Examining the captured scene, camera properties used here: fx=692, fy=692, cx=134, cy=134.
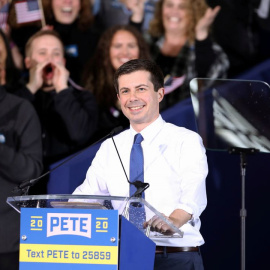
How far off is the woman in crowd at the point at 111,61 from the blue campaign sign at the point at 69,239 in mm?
2080

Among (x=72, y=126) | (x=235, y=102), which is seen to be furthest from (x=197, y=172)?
(x=72, y=126)

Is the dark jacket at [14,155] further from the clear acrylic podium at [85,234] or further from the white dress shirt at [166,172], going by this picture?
the clear acrylic podium at [85,234]

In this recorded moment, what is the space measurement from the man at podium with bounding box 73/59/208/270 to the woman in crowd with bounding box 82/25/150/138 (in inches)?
57.5

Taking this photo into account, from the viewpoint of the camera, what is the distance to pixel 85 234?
2328 millimetres

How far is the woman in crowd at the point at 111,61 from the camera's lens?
449 centimetres

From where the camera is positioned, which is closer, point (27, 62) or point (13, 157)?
point (13, 157)

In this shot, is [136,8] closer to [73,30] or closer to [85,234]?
[73,30]

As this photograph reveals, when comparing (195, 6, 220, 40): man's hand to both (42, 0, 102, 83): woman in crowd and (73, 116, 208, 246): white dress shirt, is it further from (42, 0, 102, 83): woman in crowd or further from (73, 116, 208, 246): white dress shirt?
(73, 116, 208, 246): white dress shirt

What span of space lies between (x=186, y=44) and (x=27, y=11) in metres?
1.17

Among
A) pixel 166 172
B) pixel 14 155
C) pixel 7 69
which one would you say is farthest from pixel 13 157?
pixel 166 172

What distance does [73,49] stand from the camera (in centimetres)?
480

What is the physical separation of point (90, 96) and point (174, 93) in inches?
22.0

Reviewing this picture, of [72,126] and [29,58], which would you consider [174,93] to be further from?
[29,58]

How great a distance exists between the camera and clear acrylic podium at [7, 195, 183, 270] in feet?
7.50
